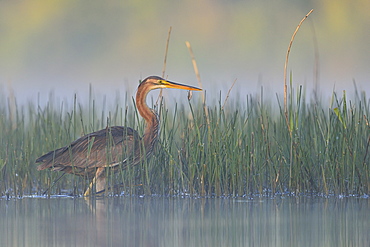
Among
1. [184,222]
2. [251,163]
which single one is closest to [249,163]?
[251,163]

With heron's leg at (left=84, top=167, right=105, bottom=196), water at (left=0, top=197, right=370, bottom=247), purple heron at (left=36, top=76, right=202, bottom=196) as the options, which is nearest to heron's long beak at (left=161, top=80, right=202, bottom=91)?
purple heron at (left=36, top=76, right=202, bottom=196)

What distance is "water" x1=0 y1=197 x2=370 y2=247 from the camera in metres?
4.61

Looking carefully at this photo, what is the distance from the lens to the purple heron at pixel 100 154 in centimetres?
693

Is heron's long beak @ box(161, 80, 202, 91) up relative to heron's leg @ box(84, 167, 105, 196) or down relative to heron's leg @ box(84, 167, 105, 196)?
up

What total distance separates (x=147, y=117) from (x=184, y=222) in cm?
243

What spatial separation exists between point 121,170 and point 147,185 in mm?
283

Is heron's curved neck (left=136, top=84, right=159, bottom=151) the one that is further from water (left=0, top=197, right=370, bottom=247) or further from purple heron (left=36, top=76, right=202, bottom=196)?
water (left=0, top=197, right=370, bottom=247)

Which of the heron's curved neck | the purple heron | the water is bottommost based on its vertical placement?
the water

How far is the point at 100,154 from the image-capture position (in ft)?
23.4

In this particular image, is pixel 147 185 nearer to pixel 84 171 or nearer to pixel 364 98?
pixel 84 171

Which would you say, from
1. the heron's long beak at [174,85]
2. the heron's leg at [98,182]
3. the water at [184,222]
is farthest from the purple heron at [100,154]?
the heron's long beak at [174,85]

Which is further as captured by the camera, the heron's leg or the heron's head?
the heron's head

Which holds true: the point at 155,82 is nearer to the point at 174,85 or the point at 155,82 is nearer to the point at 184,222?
the point at 174,85

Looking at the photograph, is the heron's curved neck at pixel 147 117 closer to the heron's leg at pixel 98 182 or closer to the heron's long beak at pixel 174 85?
the heron's long beak at pixel 174 85
